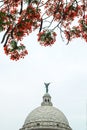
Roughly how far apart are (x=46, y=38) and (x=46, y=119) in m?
90.6

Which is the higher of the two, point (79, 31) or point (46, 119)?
point (46, 119)

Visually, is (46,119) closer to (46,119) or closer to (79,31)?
(46,119)

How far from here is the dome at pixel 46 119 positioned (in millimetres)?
101062

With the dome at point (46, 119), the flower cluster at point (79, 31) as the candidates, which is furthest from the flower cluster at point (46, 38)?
the dome at point (46, 119)

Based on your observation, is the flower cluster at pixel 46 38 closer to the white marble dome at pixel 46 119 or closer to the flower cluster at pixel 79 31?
the flower cluster at pixel 79 31

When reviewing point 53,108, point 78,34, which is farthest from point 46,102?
point 78,34

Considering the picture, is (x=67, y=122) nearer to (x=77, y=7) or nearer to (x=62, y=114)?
(x=62, y=114)

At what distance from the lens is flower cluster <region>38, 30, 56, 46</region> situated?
1372 centimetres

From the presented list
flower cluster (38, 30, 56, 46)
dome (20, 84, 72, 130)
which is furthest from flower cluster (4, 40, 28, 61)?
dome (20, 84, 72, 130)

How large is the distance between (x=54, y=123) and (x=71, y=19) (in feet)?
293

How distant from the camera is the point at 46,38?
13836mm

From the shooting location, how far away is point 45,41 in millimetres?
13812

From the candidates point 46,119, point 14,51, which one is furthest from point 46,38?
point 46,119

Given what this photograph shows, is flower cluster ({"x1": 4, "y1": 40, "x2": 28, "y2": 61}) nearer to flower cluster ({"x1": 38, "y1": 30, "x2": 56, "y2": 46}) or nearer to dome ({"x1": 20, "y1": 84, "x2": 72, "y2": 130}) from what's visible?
flower cluster ({"x1": 38, "y1": 30, "x2": 56, "y2": 46})
